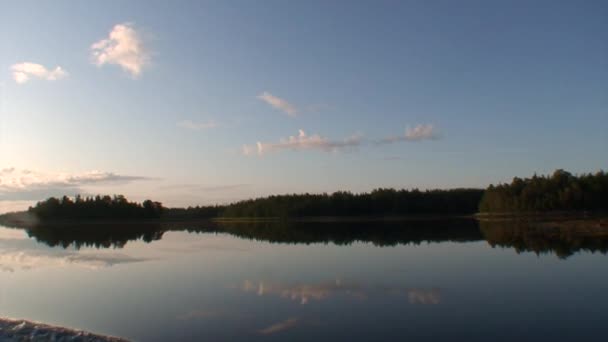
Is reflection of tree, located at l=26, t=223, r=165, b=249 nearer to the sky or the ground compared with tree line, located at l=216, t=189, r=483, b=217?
nearer to the ground

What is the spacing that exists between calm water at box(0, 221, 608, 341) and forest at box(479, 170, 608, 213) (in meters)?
55.9

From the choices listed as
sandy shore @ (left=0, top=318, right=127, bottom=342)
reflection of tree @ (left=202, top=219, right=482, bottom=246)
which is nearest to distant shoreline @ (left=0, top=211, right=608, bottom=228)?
reflection of tree @ (left=202, top=219, right=482, bottom=246)

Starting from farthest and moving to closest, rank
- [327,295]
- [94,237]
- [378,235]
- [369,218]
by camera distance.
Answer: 1. [369,218]
2. [94,237]
3. [378,235]
4. [327,295]

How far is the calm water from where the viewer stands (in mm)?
13023

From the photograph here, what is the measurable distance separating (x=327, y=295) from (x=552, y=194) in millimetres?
79632

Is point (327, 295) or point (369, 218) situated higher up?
point (369, 218)

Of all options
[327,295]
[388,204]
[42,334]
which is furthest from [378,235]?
[388,204]

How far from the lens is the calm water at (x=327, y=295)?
13023 mm

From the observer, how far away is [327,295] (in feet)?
58.5

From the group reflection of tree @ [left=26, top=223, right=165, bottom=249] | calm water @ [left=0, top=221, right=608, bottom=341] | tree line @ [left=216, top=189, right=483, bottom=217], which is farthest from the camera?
tree line @ [left=216, top=189, right=483, bottom=217]

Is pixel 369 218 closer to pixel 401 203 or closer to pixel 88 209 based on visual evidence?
pixel 401 203

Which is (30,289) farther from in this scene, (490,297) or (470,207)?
(470,207)

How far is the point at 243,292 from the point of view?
19047 millimetres

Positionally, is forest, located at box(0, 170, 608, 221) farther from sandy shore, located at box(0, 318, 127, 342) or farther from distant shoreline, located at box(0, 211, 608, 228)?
sandy shore, located at box(0, 318, 127, 342)
